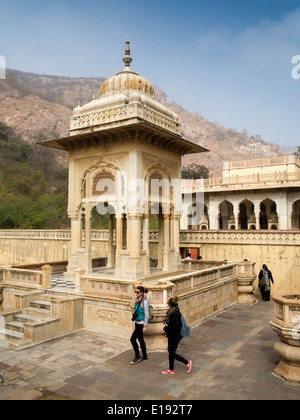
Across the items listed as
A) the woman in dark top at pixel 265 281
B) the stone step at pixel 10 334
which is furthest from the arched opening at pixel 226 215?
the stone step at pixel 10 334

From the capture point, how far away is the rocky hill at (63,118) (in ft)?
272

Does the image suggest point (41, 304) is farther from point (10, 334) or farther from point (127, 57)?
point (127, 57)

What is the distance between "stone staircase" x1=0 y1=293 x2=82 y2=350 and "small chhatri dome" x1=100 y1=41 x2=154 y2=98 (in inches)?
309

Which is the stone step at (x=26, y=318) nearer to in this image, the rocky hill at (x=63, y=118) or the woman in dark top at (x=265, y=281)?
the woman in dark top at (x=265, y=281)

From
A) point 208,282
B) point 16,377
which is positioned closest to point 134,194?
point 208,282

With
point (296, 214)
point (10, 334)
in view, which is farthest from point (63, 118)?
point (10, 334)

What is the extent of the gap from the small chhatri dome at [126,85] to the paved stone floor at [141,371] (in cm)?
880

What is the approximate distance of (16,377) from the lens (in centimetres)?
622

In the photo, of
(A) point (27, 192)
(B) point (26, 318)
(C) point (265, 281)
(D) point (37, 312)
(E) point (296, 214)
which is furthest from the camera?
(A) point (27, 192)

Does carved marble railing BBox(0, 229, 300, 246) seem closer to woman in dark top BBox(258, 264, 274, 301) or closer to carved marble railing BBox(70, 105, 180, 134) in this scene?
woman in dark top BBox(258, 264, 274, 301)

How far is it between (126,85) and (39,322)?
900 cm

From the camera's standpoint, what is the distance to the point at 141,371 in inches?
256
